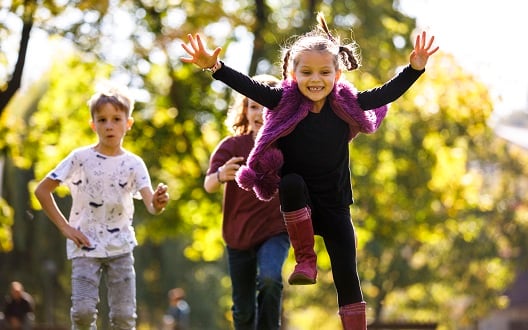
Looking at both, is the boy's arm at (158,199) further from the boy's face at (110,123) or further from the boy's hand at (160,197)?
the boy's face at (110,123)

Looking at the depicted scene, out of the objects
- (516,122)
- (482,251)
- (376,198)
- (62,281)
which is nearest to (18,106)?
(62,281)

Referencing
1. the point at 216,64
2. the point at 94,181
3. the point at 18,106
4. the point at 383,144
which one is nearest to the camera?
the point at 216,64

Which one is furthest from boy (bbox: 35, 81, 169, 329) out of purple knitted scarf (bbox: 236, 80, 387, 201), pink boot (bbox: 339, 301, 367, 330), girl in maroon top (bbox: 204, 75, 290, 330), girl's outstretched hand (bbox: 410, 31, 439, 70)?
girl's outstretched hand (bbox: 410, 31, 439, 70)

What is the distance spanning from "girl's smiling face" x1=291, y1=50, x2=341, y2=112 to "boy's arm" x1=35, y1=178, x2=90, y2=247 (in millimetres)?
1989

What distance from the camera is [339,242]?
6.29m

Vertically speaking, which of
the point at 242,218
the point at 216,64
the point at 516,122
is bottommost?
the point at 242,218

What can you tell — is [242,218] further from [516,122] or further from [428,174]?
[516,122]

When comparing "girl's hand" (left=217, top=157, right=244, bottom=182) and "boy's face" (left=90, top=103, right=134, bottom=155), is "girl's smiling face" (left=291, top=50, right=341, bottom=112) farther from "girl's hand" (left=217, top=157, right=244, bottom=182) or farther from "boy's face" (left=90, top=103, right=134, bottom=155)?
"boy's face" (left=90, top=103, right=134, bottom=155)

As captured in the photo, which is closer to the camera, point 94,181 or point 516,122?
point 94,181

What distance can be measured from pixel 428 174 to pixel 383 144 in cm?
145

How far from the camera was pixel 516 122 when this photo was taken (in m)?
87.7

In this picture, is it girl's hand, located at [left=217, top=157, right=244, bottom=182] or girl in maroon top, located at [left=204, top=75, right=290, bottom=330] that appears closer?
girl's hand, located at [left=217, top=157, right=244, bottom=182]

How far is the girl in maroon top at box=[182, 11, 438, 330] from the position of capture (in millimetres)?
6215

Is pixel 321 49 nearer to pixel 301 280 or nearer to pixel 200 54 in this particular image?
pixel 200 54
